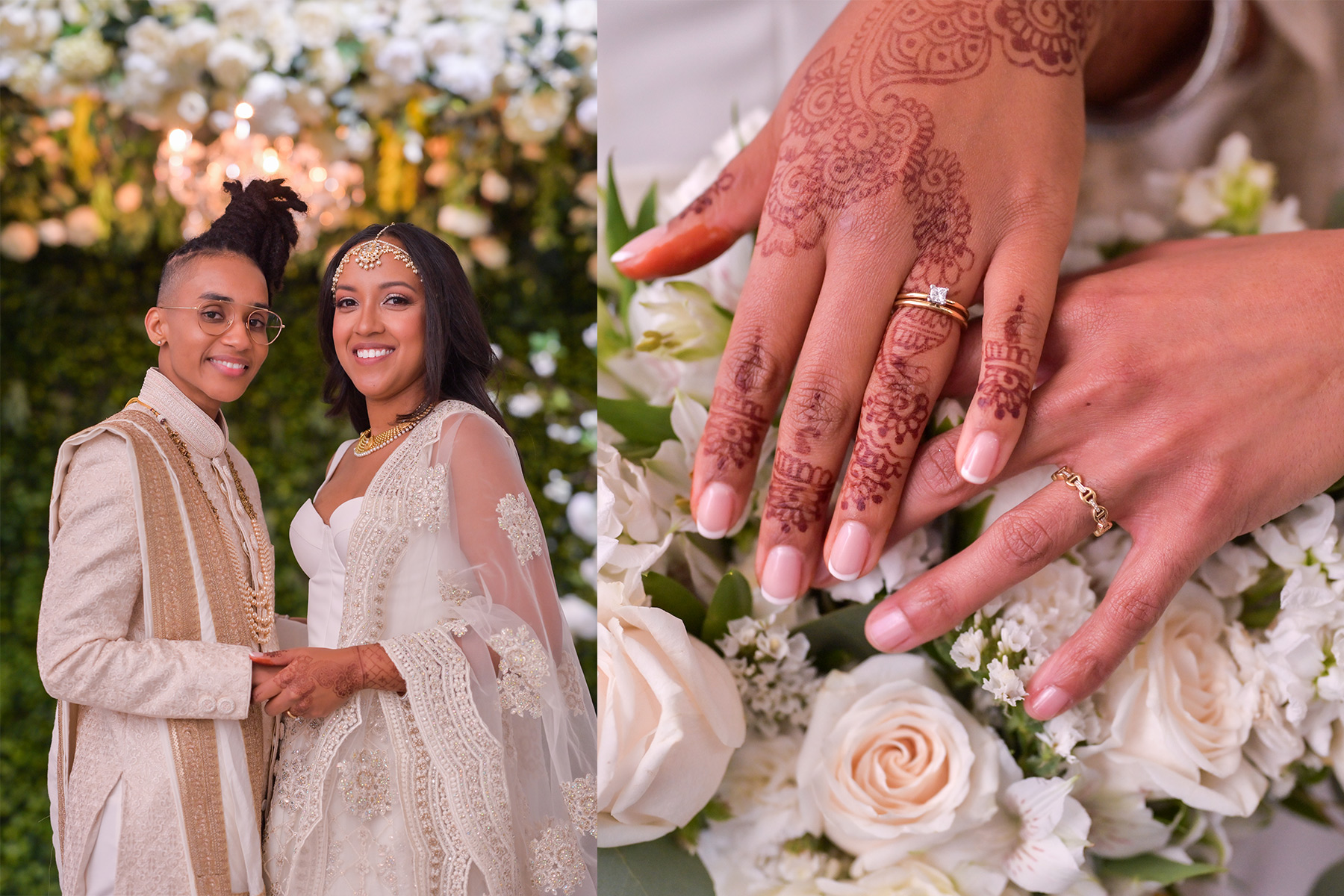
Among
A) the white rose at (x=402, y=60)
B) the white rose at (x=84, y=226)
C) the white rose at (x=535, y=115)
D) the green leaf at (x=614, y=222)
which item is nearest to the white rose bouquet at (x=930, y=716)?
the green leaf at (x=614, y=222)

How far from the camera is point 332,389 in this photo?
646 millimetres

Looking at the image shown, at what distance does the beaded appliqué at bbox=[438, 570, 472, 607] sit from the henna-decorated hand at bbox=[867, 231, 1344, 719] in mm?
346

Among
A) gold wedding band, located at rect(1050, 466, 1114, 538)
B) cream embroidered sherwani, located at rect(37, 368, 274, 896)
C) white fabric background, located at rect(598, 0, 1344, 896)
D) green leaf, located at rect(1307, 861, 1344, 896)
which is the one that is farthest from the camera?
white fabric background, located at rect(598, 0, 1344, 896)

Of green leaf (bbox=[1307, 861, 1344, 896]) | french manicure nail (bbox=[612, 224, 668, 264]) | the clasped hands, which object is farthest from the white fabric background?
green leaf (bbox=[1307, 861, 1344, 896])

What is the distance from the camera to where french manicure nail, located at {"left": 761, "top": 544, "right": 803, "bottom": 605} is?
2.25ft

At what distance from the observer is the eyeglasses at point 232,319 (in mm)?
625

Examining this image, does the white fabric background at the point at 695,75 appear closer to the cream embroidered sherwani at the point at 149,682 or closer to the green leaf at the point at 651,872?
the cream embroidered sherwani at the point at 149,682

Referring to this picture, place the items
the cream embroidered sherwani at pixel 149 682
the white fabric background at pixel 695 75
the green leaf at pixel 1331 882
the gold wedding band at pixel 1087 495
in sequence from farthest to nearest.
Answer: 1. the white fabric background at pixel 695 75
2. the green leaf at pixel 1331 882
3. the gold wedding band at pixel 1087 495
4. the cream embroidered sherwani at pixel 149 682

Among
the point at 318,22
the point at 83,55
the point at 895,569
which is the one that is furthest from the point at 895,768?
the point at 83,55

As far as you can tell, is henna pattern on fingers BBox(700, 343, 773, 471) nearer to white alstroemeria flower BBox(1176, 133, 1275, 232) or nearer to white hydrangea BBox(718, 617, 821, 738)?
white hydrangea BBox(718, 617, 821, 738)

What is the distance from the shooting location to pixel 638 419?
Answer: 766 millimetres

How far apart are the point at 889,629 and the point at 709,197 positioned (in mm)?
433

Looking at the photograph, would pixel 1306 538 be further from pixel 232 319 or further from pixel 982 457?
pixel 232 319

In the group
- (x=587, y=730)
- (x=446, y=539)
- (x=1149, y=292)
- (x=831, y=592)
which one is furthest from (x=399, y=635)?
(x=1149, y=292)
